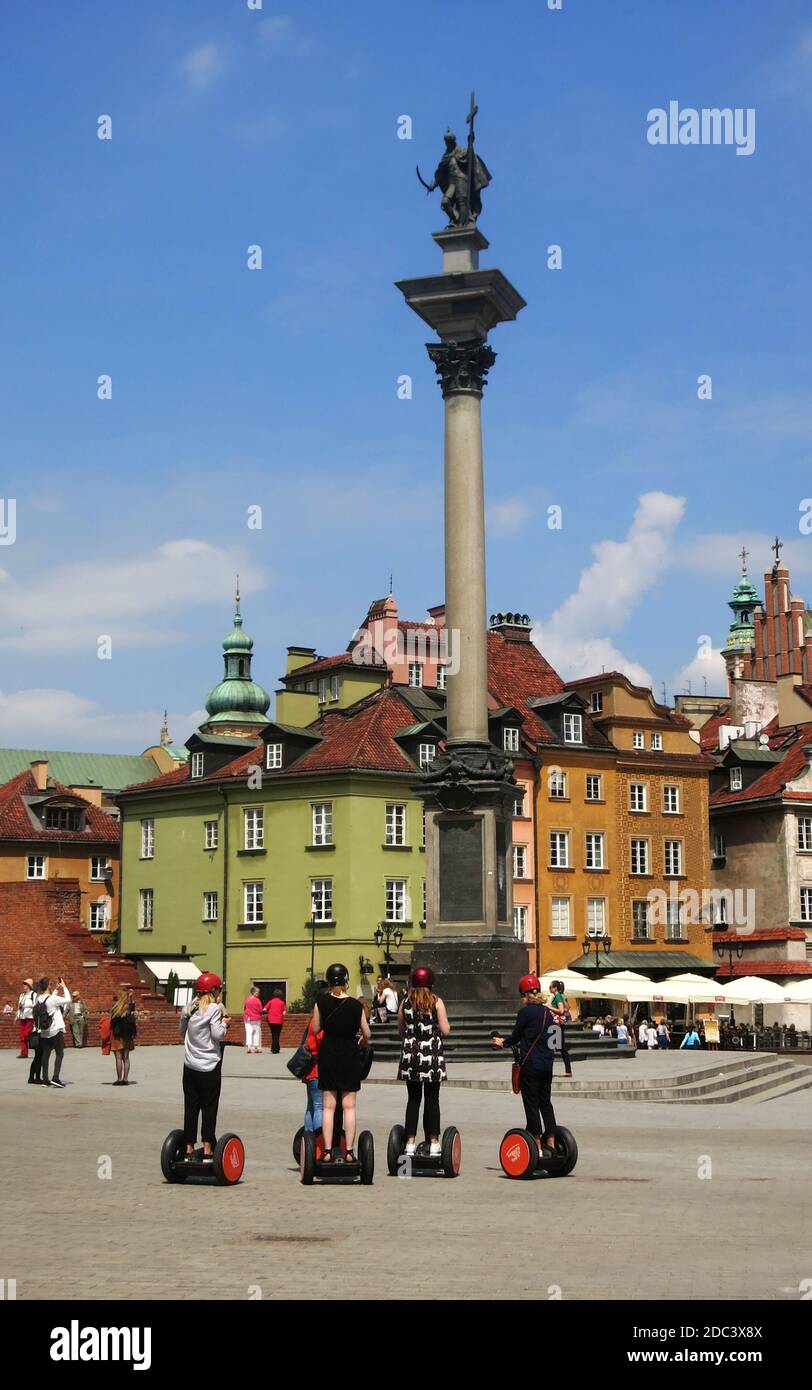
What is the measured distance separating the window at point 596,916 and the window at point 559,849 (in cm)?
198

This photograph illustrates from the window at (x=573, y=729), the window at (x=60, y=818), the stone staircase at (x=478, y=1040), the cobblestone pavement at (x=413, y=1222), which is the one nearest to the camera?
the cobblestone pavement at (x=413, y=1222)

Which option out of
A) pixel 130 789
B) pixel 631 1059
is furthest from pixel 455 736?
pixel 130 789

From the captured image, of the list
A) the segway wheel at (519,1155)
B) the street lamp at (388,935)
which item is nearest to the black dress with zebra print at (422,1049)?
the segway wheel at (519,1155)

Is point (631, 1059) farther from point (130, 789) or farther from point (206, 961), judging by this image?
point (130, 789)

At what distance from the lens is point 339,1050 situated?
15352 mm

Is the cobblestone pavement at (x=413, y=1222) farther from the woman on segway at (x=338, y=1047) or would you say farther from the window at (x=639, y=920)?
the window at (x=639, y=920)

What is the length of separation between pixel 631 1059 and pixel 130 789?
142 ft

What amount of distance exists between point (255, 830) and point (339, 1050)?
5577 cm

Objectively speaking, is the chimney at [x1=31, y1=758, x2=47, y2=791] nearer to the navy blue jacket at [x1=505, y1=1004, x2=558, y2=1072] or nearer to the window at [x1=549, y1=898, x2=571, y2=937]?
the window at [x1=549, y1=898, x2=571, y2=937]

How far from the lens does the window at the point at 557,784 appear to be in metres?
73.2

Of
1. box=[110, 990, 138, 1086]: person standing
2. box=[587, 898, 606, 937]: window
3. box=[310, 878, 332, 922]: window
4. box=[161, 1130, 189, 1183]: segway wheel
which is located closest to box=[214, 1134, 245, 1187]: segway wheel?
box=[161, 1130, 189, 1183]: segway wheel

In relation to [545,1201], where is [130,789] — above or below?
above

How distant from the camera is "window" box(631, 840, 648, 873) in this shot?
247 ft
